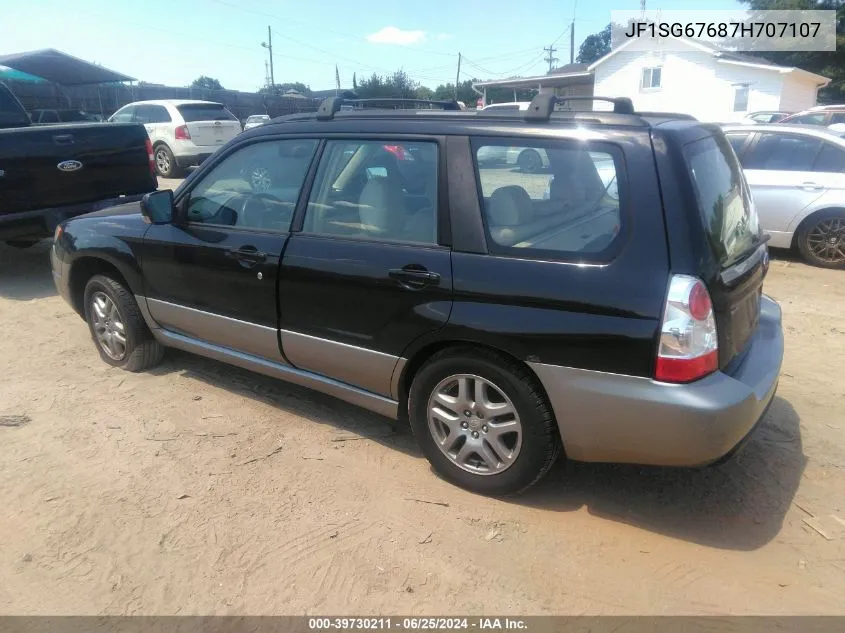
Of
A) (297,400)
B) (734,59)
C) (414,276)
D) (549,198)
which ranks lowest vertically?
(297,400)

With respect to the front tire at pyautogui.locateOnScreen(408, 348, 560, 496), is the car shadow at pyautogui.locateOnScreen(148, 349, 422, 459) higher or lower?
lower

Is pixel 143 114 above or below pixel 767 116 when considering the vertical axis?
above

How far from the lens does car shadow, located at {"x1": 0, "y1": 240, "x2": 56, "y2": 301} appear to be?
6.85 meters

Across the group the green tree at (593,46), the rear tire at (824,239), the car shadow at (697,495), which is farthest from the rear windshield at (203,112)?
the green tree at (593,46)

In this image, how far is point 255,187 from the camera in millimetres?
3855

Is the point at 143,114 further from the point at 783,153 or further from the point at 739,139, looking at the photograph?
the point at 783,153

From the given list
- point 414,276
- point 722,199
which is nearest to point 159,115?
point 414,276

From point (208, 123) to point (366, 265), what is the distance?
1344cm

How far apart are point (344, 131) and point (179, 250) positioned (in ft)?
4.42

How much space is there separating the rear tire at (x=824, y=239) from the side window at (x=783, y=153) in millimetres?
618

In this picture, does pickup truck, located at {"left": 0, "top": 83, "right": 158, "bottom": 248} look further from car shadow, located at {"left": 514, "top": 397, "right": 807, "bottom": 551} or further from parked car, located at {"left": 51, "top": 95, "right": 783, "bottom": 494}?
car shadow, located at {"left": 514, "top": 397, "right": 807, "bottom": 551}

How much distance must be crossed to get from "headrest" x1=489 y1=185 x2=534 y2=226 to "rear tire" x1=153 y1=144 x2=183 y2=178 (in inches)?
534

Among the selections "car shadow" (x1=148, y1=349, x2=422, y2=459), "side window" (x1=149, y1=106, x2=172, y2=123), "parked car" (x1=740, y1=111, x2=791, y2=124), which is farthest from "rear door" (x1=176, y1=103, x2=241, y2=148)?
"parked car" (x1=740, y1=111, x2=791, y2=124)

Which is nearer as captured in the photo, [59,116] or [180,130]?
[180,130]
